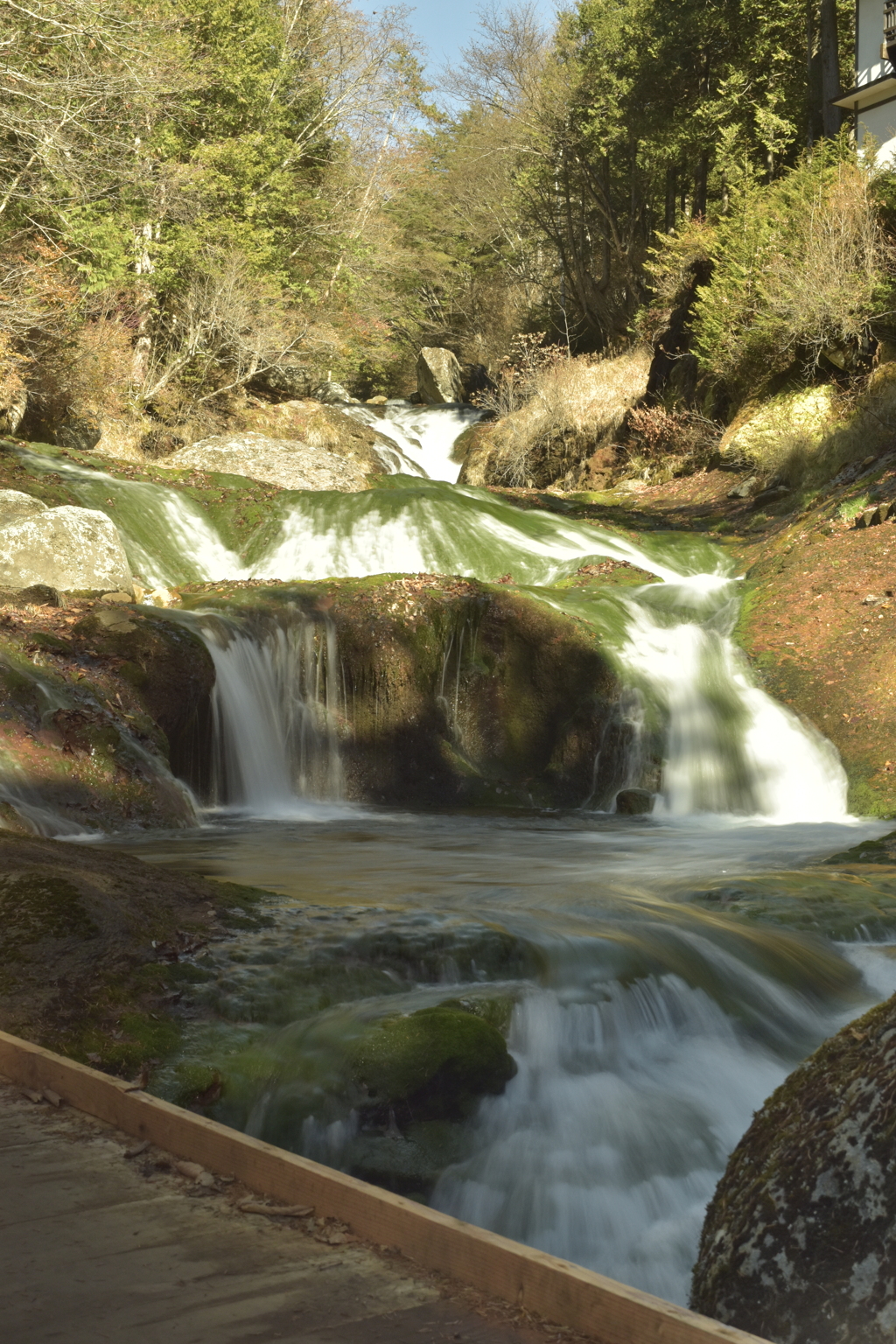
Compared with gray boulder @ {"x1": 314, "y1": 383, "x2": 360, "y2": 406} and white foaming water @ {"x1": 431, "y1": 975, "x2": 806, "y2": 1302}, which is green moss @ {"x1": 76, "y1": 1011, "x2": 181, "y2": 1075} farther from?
gray boulder @ {"x1": 314, "y1": 383, "x2": 360, "y2": 406}

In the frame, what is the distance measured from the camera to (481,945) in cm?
576

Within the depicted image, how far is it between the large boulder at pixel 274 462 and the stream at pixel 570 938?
9.81 metres

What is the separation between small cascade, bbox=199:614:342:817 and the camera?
12.1m

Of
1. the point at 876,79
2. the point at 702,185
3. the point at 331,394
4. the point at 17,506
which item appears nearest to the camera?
the point at 17,506

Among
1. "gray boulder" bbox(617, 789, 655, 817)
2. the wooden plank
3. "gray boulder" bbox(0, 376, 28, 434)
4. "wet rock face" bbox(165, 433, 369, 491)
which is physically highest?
"gray boulder" bbox(0, 376, 28, 434)

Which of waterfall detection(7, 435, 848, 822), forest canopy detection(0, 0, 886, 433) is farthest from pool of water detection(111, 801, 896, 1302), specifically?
forest canopy detection(0, 0, 886, 433)

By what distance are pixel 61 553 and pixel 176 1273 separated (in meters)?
12.0

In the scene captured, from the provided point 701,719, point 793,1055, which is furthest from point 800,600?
point 793,1055

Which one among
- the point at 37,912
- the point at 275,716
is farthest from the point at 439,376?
the point at 37,912

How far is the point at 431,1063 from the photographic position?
444 centimetres

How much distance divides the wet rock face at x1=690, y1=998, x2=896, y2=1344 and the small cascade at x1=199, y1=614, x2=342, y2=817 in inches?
355

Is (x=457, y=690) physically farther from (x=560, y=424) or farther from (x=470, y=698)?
(x=560, y=424)

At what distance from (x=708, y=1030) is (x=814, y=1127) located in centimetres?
278

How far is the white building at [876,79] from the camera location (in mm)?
27578
